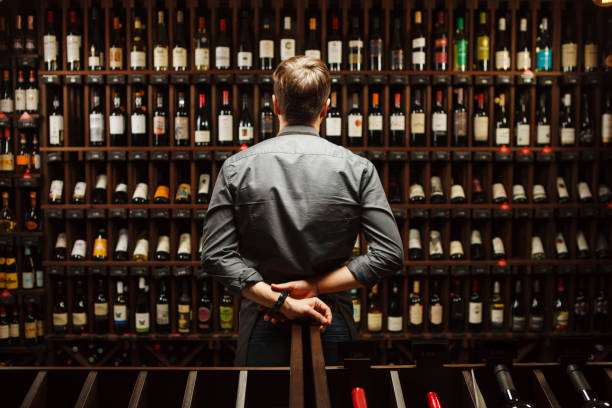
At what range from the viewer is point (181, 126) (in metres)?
3.46

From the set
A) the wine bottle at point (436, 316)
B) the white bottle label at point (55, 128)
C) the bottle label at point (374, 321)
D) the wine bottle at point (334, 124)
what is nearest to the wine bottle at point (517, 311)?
the wine bottle at point (436, 316)

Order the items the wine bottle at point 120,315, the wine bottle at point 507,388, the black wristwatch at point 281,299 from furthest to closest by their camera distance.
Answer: the wine bottle at point 120,315 < the black wristwatch at point 281,299 < the wine bottle at point 507,388

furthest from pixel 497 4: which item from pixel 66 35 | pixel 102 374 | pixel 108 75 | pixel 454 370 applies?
pixel 102 374

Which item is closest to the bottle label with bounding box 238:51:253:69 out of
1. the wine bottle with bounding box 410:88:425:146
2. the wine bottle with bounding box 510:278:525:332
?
the wine bottle with bounding box 410:88:425:146

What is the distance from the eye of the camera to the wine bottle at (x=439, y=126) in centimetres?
343

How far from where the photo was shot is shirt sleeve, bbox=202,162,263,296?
1358 mm

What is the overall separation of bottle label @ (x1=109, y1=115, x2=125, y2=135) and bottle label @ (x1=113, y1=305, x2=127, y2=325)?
44.1 inches

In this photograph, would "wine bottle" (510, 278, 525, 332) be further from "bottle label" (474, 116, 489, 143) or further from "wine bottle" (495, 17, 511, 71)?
"wine bottle" (495, 17, 511, 71)

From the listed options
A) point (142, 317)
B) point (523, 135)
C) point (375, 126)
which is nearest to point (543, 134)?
point (523, 135)

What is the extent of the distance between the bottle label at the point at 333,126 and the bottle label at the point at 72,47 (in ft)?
5.40

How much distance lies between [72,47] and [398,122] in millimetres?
2117

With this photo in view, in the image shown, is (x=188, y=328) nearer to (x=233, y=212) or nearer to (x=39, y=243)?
(x=39, y=243)

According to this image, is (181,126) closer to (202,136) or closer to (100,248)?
(202,136)

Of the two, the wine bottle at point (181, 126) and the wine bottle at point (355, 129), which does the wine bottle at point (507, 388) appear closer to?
the wine bottle at point (355, 129)
